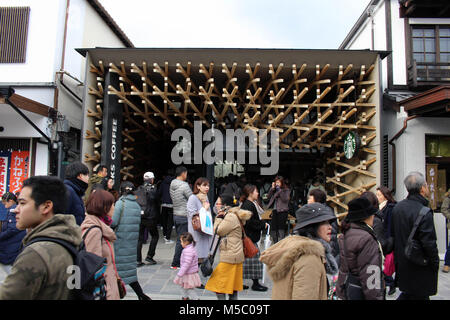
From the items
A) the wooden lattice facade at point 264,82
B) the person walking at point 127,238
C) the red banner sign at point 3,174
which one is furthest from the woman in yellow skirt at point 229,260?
the red banner sign at point 3,174

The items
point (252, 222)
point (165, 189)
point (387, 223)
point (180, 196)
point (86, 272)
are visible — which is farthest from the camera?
point (165, 189)

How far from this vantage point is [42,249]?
177 cm

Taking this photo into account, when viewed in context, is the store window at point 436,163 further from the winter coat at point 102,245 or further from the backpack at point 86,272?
the backpack at point 86,272

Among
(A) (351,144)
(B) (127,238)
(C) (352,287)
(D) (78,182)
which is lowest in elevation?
(C) (352,287)

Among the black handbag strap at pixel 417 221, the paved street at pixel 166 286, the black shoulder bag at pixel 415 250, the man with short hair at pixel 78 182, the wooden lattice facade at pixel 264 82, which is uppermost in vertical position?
the wooden lattice facade at pixel 264 82

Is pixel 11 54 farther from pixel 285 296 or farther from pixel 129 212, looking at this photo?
pixel 285 296

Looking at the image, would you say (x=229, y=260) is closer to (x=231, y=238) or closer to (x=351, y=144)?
(x=231, y=238)

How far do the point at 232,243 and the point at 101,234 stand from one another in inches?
72.3

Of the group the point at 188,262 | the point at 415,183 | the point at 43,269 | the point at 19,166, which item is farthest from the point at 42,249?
the point at 19,166

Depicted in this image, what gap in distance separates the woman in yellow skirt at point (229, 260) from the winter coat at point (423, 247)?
1920 millimetres

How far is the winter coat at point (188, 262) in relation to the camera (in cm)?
444

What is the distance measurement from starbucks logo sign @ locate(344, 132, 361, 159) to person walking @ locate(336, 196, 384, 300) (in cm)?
611

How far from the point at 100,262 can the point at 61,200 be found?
1.72ft

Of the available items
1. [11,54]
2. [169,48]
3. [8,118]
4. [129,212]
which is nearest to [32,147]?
[8,118]
